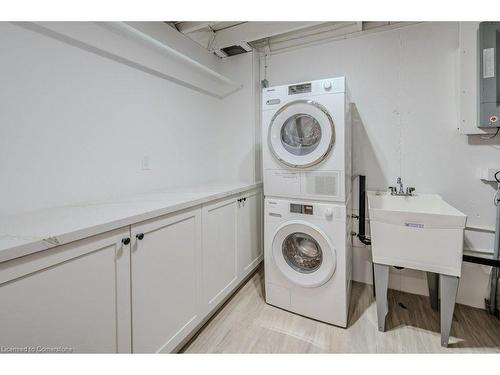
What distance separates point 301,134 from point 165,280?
1.39 meters

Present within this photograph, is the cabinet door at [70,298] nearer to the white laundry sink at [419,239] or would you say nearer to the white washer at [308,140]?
the white washer at [308,140]

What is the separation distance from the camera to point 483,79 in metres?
1.72

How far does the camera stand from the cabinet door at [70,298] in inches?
30.4

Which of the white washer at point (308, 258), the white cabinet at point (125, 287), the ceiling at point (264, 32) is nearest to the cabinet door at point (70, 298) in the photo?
the white cabinet at point (125, 287)

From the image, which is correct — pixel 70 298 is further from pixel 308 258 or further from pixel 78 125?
pixel 308 258

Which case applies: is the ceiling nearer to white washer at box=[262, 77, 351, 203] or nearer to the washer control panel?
white washer at box=[262, 77, 351, 203]

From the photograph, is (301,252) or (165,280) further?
(301,252)

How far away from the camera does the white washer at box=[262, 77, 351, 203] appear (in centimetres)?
164

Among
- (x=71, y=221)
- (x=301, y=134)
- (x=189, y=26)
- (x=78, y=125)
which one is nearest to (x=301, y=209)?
(x=301, y=134)

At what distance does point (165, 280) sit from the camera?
1335mm

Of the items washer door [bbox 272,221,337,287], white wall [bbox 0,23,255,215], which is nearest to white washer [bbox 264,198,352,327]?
washer door [bbox 272,221,337,287]

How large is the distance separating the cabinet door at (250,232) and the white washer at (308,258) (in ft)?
0.89

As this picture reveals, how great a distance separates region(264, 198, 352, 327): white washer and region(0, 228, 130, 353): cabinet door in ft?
3.71

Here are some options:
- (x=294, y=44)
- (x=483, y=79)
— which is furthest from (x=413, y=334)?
Answer: (x=294, y=44)
